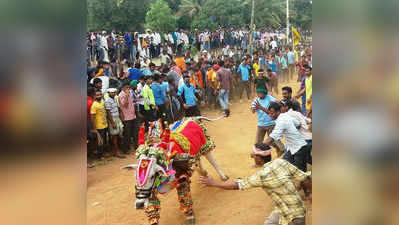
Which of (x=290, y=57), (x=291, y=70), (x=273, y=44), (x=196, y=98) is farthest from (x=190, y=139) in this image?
(x=273, y=44)

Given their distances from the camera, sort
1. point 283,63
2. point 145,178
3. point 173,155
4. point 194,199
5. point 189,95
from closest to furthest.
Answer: point 145,178, point 173,155, point 194,199, point 189,95, point 283,63

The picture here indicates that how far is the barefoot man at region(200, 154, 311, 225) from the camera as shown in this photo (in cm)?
387

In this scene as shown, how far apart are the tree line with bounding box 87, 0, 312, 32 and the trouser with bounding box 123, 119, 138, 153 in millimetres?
10416

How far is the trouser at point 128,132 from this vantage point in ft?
27.8

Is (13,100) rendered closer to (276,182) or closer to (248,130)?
(276,182)

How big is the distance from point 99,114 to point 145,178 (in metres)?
3.75

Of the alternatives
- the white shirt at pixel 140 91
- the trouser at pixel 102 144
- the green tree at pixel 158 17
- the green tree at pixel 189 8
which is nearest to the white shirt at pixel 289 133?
the trouser at pixel 102 144

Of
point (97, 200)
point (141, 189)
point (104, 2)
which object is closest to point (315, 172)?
point (141, 189)

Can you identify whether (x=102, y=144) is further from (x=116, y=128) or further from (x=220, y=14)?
(x=220, y=14)

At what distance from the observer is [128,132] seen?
8508 mm

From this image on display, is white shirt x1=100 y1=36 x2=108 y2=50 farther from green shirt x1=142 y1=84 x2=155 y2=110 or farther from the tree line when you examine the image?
green shirt x1=142 y1=84 x2=155 y2=110

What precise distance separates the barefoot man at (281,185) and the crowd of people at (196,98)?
10mm

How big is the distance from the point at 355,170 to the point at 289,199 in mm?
2789

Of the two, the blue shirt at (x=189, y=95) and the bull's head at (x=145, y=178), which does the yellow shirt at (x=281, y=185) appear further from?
the blue shirt at (x=189, y=95)
